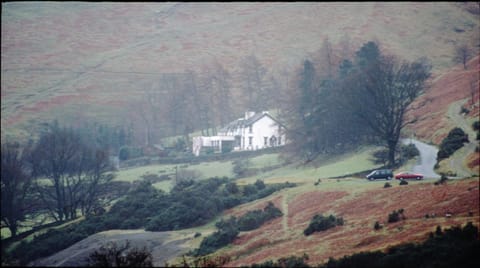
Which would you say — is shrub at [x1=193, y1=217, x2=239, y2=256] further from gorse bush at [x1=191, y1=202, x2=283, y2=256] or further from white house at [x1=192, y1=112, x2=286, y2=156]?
white house at [x1=192, y1=112, x2=286, y2=156]

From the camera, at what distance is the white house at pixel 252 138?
7262 centimetres

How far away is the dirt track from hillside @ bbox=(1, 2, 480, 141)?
26013 millimetres

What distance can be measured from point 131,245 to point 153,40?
10079 cm

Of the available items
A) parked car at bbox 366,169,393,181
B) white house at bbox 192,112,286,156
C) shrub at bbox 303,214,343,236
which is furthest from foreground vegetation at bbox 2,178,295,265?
white house at bbox 192,112,286,156

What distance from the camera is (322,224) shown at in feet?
106

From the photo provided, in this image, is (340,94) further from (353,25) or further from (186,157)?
(353,25)

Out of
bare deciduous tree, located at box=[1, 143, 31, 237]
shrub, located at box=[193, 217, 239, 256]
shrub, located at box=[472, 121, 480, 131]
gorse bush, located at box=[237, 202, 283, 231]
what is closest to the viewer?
shrub, located at box=[193, 217, 239, 256]

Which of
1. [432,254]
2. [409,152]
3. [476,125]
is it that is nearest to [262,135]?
[409,152]

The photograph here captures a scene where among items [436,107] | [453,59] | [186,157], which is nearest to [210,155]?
[186,157]

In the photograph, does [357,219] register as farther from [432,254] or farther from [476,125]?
[476,125]

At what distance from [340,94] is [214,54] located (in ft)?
237

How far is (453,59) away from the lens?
101 m

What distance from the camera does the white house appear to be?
238 ft

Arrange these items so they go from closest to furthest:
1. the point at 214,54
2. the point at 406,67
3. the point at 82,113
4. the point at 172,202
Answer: the point at 172,202 → the point at 406,67 → the point at 82,113 → the point at 214,54
